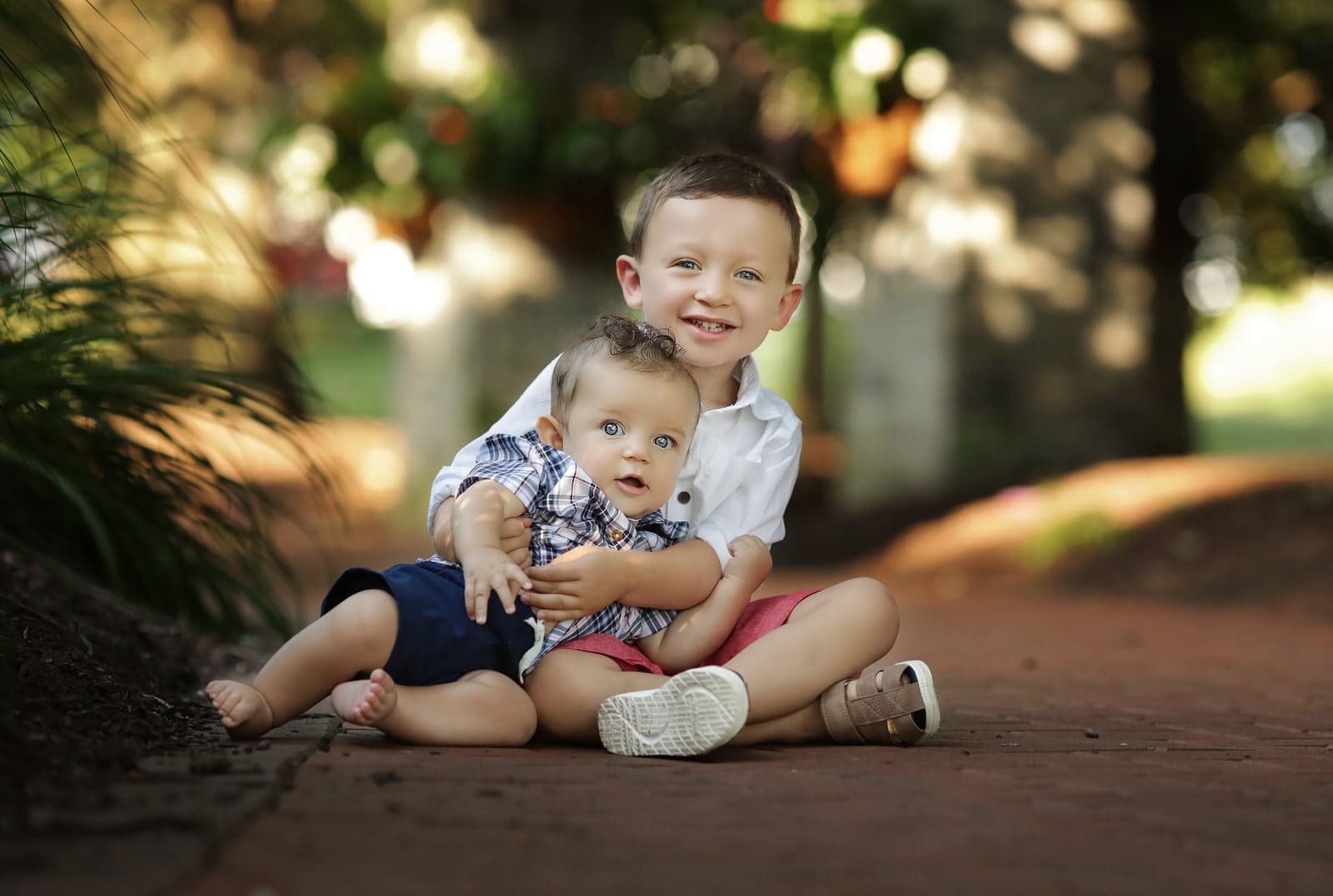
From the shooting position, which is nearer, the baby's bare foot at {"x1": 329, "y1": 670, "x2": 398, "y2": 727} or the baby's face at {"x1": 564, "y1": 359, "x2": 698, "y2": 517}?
the baby's bare foot at {"x1": 329, "y1": 670, "x2": 398, "y2": 727}

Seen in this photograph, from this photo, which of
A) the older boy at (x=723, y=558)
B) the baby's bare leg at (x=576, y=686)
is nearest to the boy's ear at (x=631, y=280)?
the older boy at (x=723, y=558)

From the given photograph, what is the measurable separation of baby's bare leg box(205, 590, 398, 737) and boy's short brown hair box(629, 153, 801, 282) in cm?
102

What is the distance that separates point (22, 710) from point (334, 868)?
3.12 ft

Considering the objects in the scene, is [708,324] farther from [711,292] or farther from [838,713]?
[838,713]

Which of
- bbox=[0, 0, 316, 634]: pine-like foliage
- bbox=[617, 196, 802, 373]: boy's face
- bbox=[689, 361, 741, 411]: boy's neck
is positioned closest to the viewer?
bbox=[617, 196, 802, 373]: boy's face

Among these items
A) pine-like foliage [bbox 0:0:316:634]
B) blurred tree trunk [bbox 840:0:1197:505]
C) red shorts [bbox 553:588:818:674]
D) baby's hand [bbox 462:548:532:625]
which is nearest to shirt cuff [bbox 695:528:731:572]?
red shorts [bbox 553:588:818:674]

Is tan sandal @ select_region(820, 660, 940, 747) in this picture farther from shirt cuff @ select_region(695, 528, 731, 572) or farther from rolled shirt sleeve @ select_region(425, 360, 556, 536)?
rolled shirt sleeve @ select_region(425, 360, 556, 536)

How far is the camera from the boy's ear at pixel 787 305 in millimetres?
3086

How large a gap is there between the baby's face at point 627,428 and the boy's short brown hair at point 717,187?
47 centimetres

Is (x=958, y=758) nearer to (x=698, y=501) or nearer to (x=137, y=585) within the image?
(x=698, y=501)

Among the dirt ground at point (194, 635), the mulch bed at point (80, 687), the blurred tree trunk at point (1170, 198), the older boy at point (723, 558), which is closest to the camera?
the mulch bed at point (80, 687)

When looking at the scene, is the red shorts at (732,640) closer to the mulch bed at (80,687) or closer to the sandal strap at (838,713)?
the sandal strap at (838,713)

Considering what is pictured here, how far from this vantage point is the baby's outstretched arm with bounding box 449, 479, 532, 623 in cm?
247

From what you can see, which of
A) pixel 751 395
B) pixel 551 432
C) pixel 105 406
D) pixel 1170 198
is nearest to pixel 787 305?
pixel 751 395
